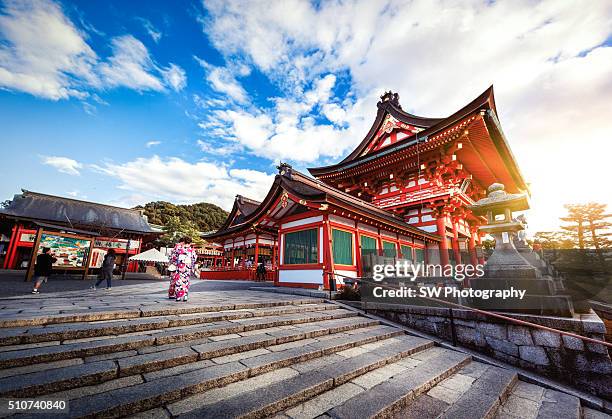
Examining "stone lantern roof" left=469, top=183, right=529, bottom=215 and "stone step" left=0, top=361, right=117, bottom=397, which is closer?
"stone step" left=0, top=361, right=117, bottom=397

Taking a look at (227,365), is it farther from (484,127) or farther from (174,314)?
(484,127)

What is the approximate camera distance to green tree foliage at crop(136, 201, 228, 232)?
5270 centimetres

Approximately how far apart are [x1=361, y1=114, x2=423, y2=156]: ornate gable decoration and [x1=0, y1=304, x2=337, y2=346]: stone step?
1478cm

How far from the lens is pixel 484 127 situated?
39.3 feet

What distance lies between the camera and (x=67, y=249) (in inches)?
480

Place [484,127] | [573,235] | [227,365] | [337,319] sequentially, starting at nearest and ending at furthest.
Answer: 1. [227,365]
2. [337,319]
3. [484,127]
4. [573,235]

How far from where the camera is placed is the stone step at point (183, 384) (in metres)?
2.18

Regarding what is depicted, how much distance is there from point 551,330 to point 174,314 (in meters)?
6.60

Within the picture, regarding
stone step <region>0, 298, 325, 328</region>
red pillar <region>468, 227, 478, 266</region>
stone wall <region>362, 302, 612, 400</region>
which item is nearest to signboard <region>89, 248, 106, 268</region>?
stone step <region>0, 298, 325, 328</region>

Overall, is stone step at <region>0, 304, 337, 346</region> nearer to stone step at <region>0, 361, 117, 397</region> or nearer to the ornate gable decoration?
stone step at <region>0, 361, 117, 397</region>

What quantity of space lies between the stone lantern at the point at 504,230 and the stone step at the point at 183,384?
3.98 meters

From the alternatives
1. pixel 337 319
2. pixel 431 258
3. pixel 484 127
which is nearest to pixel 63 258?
pixel 337 319

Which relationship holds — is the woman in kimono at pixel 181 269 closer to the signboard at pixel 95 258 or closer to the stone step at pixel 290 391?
the stone step at pixel 290 391

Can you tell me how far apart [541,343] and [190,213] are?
65.9m
